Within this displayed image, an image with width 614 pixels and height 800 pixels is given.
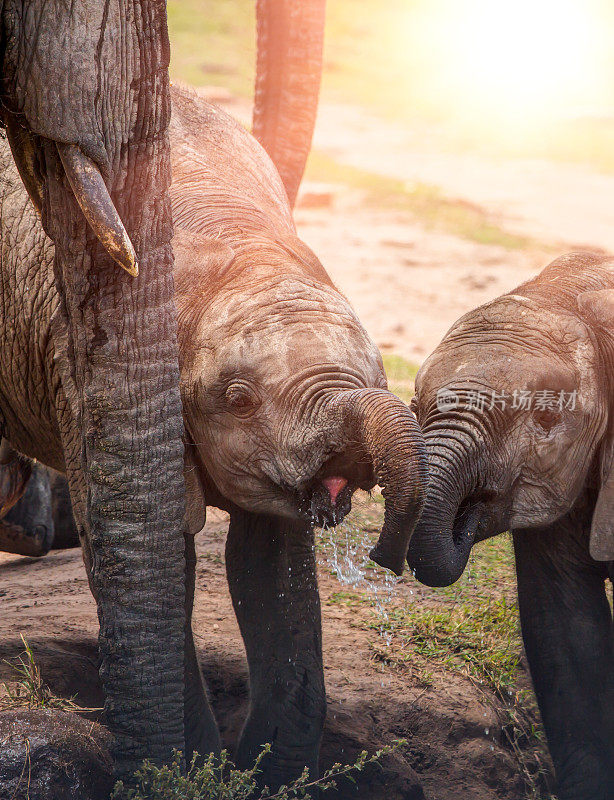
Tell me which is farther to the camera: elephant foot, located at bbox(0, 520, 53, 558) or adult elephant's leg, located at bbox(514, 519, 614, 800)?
elephant foot, located at bbox(0, 520, 53, 558)

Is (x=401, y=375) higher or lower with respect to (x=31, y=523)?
higher

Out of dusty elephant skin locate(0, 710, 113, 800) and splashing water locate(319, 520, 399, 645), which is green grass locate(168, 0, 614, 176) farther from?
dusty elephant skin locate(0, 710, 113, 800)

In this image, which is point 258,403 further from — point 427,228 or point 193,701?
point 427,228

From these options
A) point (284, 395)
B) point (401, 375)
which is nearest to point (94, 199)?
point (284, 395)

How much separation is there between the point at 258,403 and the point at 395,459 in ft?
1.89

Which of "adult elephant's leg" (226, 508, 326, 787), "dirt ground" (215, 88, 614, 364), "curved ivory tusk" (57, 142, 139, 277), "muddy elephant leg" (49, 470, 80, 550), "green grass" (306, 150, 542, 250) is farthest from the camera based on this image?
"green grass" (306, 150, 542, 250)

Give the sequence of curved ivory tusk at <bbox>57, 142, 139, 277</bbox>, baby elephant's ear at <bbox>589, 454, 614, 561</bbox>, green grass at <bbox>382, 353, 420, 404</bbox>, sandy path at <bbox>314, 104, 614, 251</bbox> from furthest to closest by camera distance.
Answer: sandy path at <bbox>314, 104, 614, 251</bbox>, green grass at <bbox>382, 353, 420, 404</bbox>, baby elephant's ear at <bbox>589, 454, 614, 561</bbox>, curved ivory tusk at <bbox>57, 142, 139, 277</bbox>

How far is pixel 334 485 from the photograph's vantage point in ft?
12.0

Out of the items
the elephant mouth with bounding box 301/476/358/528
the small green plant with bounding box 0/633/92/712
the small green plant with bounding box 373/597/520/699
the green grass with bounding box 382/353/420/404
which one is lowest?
the small green plant with bounding box 373/597/520/699

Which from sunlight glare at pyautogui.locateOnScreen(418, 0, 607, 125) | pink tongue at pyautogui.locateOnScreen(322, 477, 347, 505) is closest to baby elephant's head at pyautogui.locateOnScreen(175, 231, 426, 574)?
pink tongue at pyautogui.locateOnScreen(322, 477, 347, 505)

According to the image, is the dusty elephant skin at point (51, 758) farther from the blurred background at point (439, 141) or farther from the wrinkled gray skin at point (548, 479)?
the blurred background at point (439, 141)

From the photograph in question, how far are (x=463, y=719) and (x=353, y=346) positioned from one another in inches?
67.9

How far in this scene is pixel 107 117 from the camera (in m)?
3.00

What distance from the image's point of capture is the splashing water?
5.34 metres
